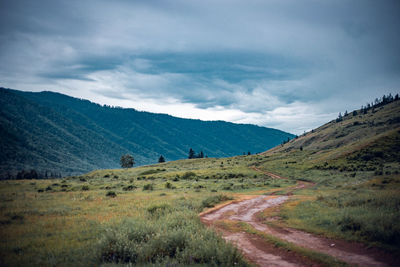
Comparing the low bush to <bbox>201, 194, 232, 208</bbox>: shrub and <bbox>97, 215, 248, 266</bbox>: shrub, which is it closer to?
<bbox>97, 215, 248, 266</bbox>: shrub

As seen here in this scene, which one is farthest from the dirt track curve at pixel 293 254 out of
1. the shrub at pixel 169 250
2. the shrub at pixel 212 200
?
the shrub at pixel 212 200

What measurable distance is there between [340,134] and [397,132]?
98033 millimetres

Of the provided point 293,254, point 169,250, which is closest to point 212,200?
point 293,254

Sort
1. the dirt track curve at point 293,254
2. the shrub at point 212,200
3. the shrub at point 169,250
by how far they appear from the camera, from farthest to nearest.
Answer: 1. the shrub at point 212,200
2. the dirt track curve at point 293,254
3. the shrub at point 169,250

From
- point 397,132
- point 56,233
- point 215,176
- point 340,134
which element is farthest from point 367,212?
point 340,134

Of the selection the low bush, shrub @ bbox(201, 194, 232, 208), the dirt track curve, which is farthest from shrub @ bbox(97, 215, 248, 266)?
shrub @ bbox(201, 194, 232, 208)

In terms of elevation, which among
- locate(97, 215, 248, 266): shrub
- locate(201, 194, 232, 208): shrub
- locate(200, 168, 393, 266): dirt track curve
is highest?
locate(97, 215, 248, 266): shrub

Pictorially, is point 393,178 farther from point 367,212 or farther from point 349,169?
point 349,169

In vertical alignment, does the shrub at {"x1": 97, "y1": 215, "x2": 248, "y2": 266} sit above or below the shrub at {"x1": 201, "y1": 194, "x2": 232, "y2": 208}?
above

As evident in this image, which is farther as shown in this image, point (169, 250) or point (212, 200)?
point (212, 200)

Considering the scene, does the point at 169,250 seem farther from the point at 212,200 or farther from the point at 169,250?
the point at 212,200

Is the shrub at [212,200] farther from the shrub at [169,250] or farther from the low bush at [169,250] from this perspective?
the shrub at [169,250]

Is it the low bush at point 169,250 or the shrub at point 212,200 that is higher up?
the low bush at point 169,250

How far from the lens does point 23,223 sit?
1487cm
